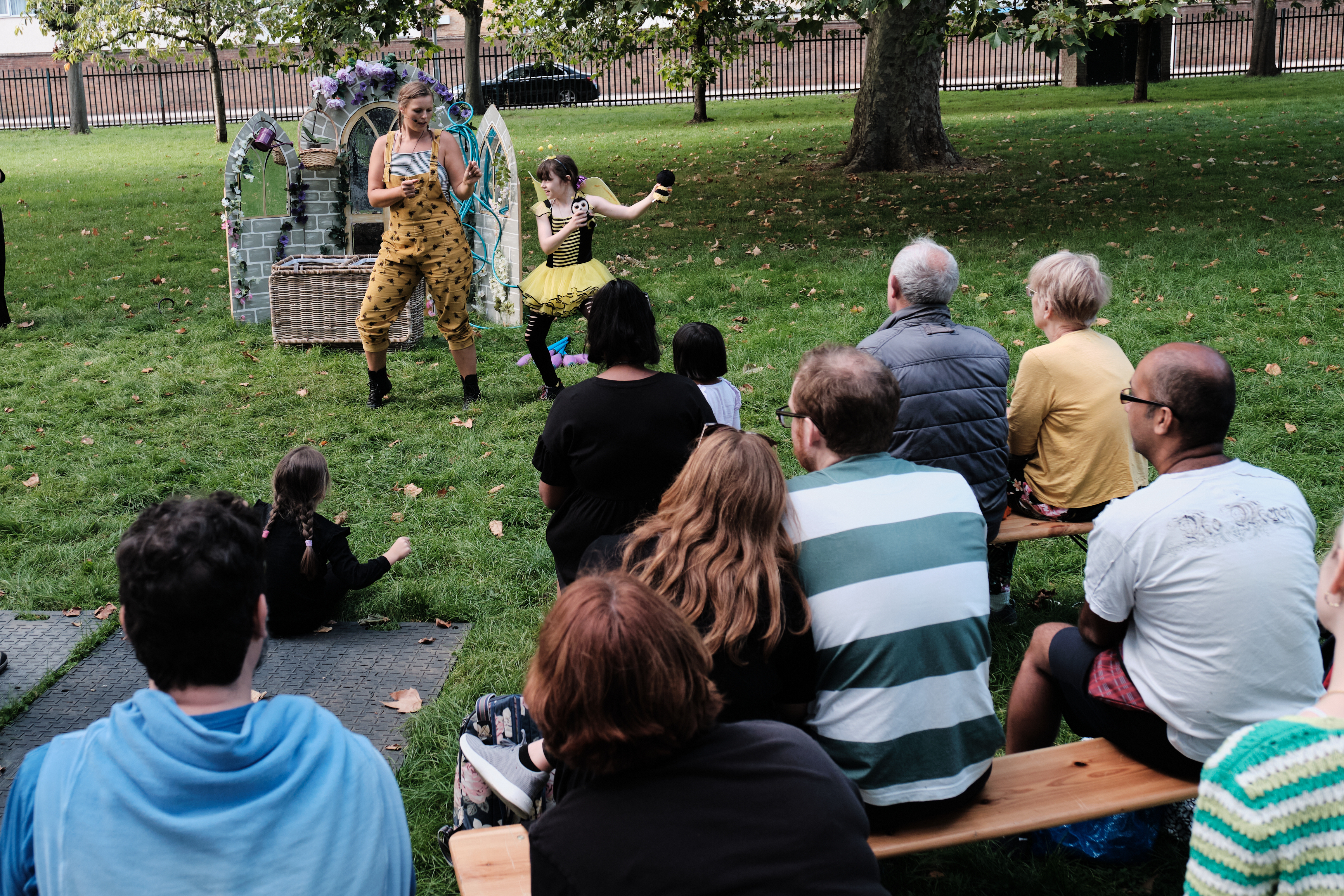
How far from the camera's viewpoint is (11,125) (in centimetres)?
2891

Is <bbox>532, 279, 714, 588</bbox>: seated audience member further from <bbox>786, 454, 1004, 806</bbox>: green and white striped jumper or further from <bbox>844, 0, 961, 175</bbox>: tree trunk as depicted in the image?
<bbox>844, 0, 961, 175</bbox>: tree trunk

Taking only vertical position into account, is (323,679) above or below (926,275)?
below

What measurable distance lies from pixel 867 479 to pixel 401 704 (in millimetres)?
2070

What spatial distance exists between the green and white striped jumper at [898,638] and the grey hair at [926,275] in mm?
1469

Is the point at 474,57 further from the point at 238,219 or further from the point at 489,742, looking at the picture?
the point at 489,742

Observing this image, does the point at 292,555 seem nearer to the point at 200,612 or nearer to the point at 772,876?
the point at 200,612

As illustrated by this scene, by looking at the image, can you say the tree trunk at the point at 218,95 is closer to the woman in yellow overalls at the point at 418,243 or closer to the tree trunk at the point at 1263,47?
the woman in yellow overalls at the point at 418,243

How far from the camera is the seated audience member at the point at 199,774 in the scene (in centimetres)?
159

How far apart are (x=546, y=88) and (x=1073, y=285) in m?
27.4

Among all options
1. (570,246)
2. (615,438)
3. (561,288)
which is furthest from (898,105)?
(615,438)

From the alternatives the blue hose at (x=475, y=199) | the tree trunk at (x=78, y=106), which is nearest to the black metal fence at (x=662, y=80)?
the tree trunk at (x=78, y=106)

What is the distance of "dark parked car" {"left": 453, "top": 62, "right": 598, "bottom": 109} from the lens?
28.6 meters

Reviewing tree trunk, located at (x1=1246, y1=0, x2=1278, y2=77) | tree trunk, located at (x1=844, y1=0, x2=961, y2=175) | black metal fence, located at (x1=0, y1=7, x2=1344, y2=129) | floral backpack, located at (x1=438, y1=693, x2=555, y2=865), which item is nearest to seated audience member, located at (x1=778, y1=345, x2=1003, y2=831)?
floral backpack, located at (x1=438, y1=693, x2=555, y2=865)

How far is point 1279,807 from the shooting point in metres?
1.54
